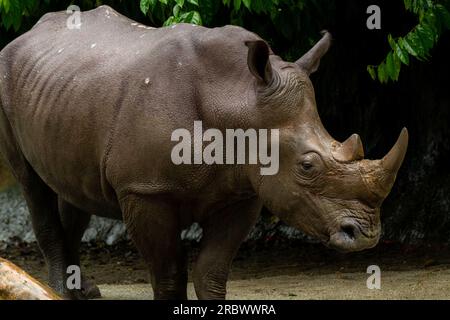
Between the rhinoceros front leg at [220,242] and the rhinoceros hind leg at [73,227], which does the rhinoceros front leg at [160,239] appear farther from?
the rhinoceros hind leg at [73,227]

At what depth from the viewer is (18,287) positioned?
4.99 m

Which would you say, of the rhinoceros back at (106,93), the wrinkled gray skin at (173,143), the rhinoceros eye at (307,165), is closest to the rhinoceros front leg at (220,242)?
the wrinkled gray skin at (173,143)

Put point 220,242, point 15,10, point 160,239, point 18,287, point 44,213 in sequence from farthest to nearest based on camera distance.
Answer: point 15,10 → point 44,213 → point 220,242 → point 160,239 → point 18,287

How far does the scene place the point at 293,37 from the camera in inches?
355

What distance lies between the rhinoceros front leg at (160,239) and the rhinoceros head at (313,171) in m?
0.55

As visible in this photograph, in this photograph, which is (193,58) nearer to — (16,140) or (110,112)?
(110,112)

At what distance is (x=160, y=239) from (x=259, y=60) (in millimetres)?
1117

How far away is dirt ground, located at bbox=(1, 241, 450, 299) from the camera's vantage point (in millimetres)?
7617

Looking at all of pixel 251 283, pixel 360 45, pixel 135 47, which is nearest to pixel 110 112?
pixel 135 47

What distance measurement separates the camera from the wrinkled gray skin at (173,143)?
5371 millimetres

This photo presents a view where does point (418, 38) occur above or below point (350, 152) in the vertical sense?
below

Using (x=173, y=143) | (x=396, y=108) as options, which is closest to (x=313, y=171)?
(x=173, y=143)

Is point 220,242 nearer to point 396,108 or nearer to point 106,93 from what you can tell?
point 106,93

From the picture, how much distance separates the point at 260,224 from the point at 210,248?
4515 mm
